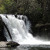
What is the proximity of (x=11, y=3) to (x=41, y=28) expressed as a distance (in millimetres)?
12616

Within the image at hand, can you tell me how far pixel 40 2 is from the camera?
56.6 meters

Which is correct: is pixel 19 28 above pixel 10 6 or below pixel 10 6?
below

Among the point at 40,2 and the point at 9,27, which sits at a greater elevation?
the point at 40,2

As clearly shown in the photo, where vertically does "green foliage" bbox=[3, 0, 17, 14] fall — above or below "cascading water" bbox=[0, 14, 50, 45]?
above

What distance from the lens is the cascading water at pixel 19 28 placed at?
47562mm

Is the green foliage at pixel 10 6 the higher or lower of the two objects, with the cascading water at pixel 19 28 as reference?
higher

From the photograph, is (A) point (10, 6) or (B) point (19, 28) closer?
(B) point (19, 28)

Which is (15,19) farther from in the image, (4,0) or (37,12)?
(4,0)

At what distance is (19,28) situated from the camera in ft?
165

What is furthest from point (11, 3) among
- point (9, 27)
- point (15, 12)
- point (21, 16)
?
point (9, 27)

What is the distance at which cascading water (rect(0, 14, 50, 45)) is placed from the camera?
156ft

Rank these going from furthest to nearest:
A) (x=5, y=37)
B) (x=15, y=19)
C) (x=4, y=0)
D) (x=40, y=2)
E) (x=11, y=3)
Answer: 1. (x=4, y=0)
2. (x=11, y=3)
3. (x=40, y=2)
4. (x=15, y=19)
5. (x=5, y=37)

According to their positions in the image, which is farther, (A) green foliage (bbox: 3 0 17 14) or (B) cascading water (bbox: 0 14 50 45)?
(A) green foliage (bbox: 3 0 17 14)

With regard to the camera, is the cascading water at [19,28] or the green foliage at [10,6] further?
the green foliage at [10,6]
